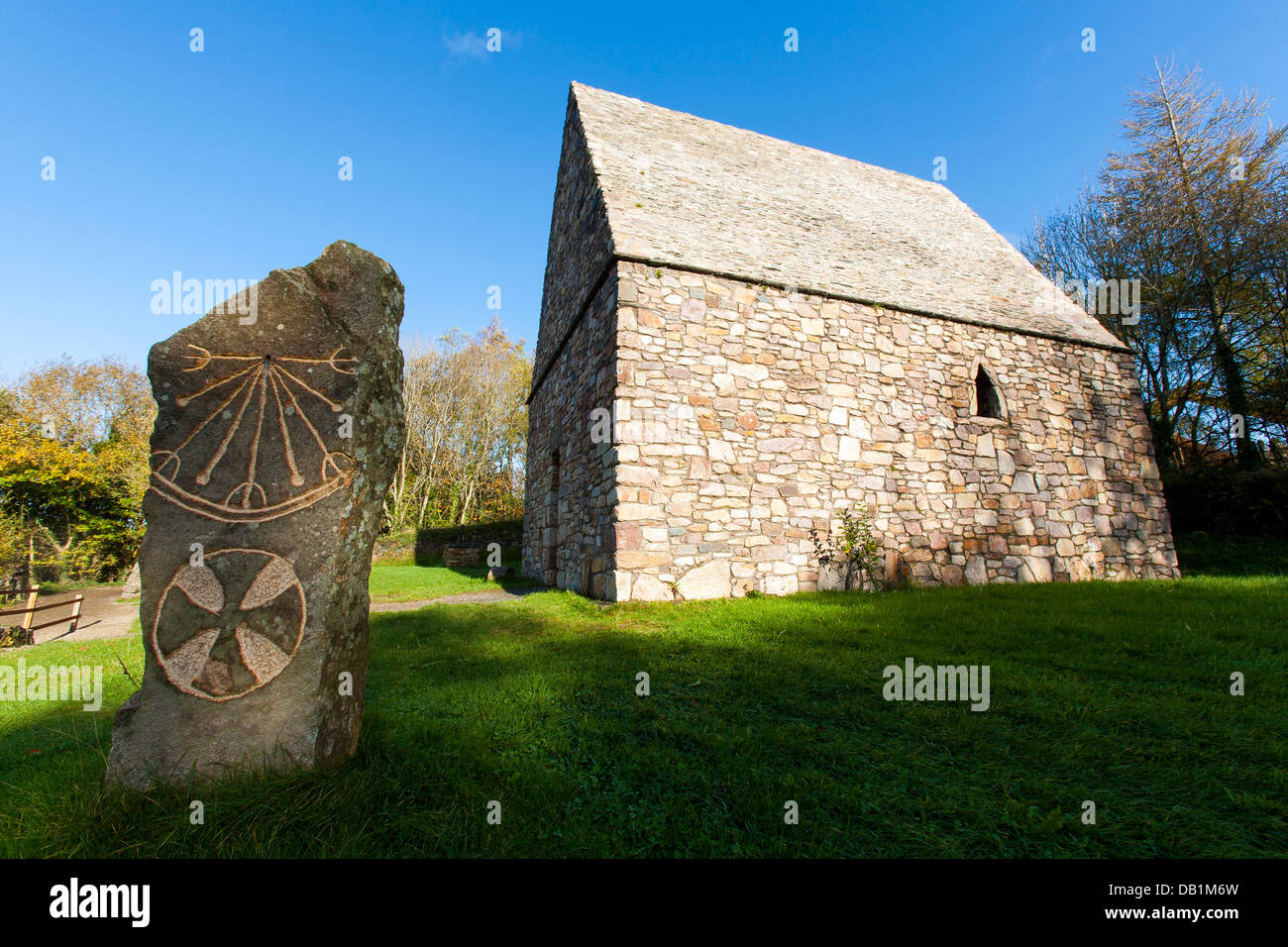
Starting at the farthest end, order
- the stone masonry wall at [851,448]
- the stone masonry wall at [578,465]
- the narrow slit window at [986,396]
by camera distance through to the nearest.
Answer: the narrow slit window at [986,396], the stone masonry wall at [578,465], the stone masonry wall at [851,448]

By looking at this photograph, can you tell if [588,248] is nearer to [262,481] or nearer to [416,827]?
[262,481]

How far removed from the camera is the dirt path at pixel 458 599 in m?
7.78

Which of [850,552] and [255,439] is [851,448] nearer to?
[850,552]

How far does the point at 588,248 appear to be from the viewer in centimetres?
895

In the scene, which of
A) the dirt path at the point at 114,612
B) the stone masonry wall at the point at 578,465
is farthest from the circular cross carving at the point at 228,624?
the dirt path at the point at 114,612

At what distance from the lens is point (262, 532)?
235 centimetres

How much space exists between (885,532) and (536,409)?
7.97 metres

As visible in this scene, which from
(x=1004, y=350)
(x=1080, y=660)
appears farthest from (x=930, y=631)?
(x=1004, y=350)

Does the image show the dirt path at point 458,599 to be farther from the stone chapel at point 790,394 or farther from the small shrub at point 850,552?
the small shrub at point 850,552

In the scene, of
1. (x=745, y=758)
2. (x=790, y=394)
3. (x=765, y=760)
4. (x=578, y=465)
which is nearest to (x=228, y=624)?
(x=745, y=758)

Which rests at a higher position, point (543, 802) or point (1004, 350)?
point (1004, 350)

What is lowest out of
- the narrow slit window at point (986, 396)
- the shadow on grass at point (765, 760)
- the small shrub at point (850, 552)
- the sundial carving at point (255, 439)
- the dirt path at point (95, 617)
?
the dirt path at point (95, 617)

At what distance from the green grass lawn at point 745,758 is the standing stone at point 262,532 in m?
0.20

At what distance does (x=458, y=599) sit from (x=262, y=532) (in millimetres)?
6650
